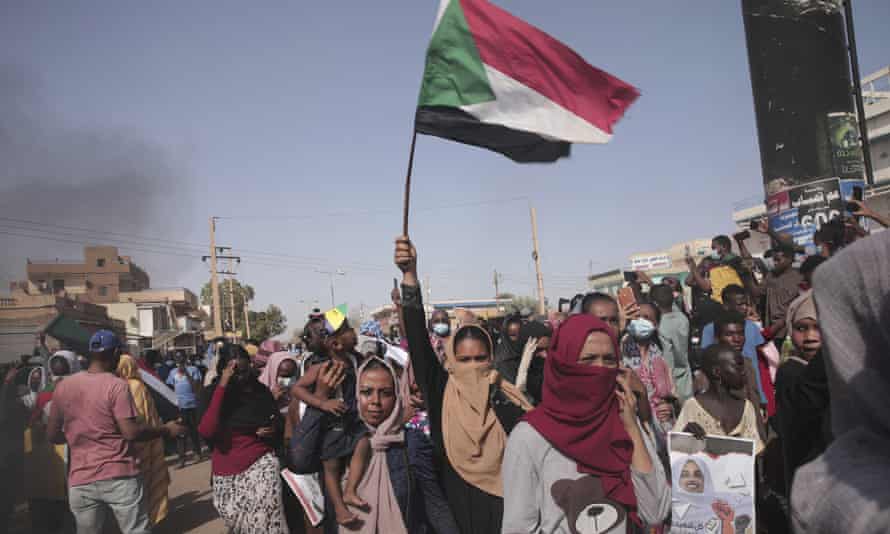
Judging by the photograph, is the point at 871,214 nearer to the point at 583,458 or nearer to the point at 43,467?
the point at 583,458

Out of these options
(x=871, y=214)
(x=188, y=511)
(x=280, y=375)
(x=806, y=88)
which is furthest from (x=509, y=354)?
(x=806, y=88)

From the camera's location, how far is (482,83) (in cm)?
401

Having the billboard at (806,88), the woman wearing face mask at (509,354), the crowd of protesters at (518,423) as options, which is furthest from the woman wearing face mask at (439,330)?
the billboard at (806,88)

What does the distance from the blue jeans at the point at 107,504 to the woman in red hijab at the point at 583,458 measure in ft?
12.1

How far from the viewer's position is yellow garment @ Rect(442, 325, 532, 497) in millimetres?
3412

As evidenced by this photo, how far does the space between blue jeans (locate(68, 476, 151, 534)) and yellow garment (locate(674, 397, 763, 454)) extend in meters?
4.01

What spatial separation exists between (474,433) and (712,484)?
1466 millimetres

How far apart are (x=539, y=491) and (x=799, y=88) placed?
9578 millimetres

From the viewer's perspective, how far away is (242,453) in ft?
16.0

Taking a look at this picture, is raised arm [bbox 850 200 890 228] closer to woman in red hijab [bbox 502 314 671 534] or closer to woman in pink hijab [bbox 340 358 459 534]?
woman in red hijab [bbox 502 314 671 534]

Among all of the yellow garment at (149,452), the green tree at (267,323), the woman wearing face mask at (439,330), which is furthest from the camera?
the green tree at (267,323)

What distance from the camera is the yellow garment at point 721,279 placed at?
8.46 m

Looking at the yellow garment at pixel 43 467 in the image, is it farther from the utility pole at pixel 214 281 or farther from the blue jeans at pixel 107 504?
the utility pole at pixel 214 281

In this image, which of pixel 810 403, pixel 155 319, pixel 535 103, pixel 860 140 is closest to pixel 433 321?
pixel 535 103
